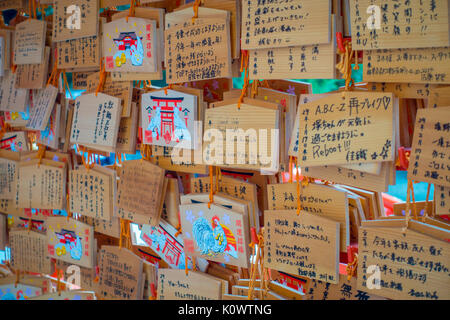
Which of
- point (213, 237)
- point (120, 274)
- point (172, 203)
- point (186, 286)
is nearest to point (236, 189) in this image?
point (213, 237)

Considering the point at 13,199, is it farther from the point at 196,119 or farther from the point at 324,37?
the point at 324,37

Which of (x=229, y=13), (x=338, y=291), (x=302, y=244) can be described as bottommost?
(x=338, y=291)

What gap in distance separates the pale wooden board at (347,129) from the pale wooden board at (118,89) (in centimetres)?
60

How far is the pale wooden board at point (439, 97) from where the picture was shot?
877mm

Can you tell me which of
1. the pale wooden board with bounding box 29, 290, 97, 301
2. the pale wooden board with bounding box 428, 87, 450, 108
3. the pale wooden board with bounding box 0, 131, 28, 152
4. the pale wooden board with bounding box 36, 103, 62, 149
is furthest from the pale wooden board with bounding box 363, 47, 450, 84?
the pale wooden board with bounding box 0, 131, 28, 152

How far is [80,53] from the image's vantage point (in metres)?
1.52

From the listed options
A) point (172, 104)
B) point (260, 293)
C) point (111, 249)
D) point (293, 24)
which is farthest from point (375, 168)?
point (111, 249)

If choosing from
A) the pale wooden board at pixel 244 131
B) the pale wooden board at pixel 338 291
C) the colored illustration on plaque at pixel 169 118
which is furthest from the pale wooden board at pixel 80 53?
the pale wooden board at pixel 338 291

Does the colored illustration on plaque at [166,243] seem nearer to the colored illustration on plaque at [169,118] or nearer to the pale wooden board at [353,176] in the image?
the colored illustration on plaque at [169,118]

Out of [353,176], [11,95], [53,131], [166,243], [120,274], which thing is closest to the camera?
[353,176]

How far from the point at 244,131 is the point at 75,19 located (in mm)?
774

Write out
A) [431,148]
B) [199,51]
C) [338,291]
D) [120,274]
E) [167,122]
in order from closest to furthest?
[431,148] → [338,291] → [199,51] → [167,122] → [120,274]

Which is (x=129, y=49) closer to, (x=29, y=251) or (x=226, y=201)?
(x=226, y=201)

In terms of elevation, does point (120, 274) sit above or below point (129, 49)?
below
